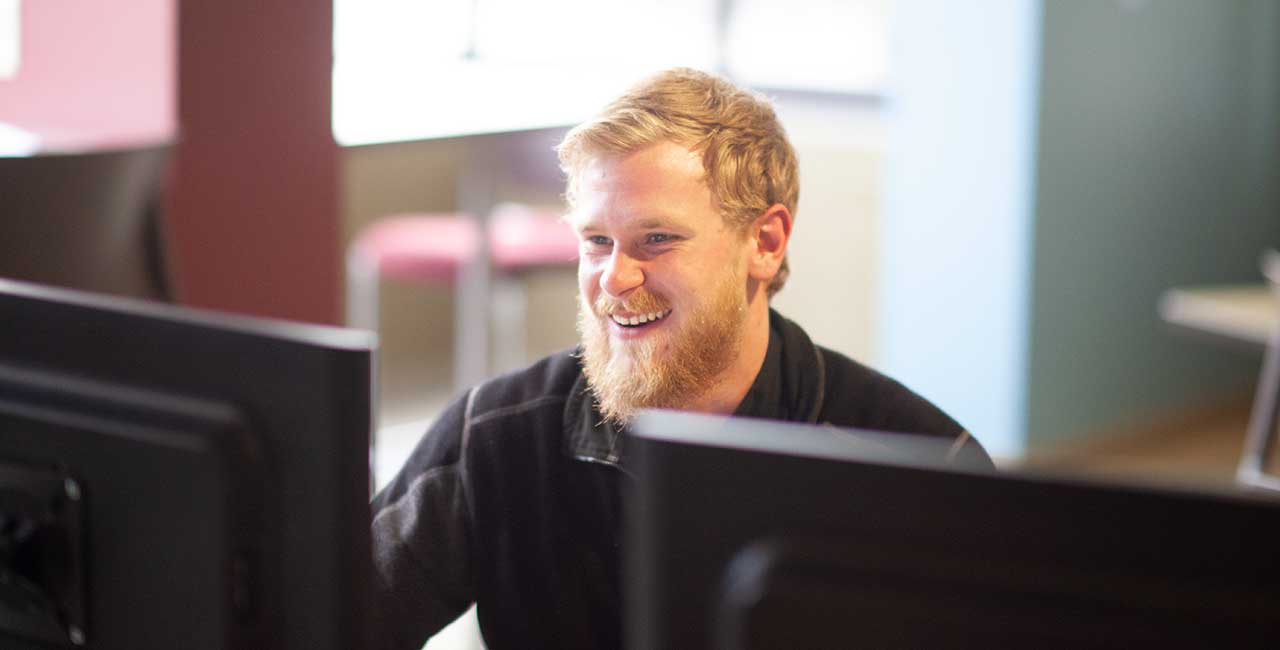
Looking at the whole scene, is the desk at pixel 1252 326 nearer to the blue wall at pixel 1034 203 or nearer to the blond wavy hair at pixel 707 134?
the blue wall at pixel 1034 203

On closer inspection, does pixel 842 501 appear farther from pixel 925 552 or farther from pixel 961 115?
pixel 961 115

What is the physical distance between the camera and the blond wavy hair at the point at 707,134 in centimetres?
110

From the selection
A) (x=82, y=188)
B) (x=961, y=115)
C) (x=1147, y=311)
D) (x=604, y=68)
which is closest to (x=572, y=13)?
(x=604, y=68)

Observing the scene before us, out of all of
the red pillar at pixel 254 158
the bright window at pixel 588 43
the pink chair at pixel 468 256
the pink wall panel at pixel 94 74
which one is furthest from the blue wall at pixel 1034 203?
the pink wall panel at pixel 94 74

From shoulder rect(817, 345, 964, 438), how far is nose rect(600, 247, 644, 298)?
183 millimetres

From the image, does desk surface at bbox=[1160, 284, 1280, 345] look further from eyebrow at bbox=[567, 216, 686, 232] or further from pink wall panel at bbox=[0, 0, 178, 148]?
eyebrow at bbox=[567, 216, 686, 232]

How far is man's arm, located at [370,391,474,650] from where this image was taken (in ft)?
3.80

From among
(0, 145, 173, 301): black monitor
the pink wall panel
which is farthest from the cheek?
the pink wall panel

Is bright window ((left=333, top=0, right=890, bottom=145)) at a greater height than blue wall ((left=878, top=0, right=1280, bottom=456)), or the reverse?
bright window ((left=333, top=0, right=890, bottom=145))

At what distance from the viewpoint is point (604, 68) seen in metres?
4.68

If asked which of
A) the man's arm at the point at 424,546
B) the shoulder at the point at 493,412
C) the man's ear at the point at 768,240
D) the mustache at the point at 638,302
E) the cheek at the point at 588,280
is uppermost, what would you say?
the man's ear at the point at 768,240

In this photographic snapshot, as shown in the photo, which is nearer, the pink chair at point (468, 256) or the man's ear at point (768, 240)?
the man's ear at point (768, 240)

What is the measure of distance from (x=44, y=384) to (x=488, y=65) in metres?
3.82

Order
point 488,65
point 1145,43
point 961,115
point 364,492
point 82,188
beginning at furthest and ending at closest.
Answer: point 488,65
point 1145,43
point 961,115
point 82,188
point 364,492
